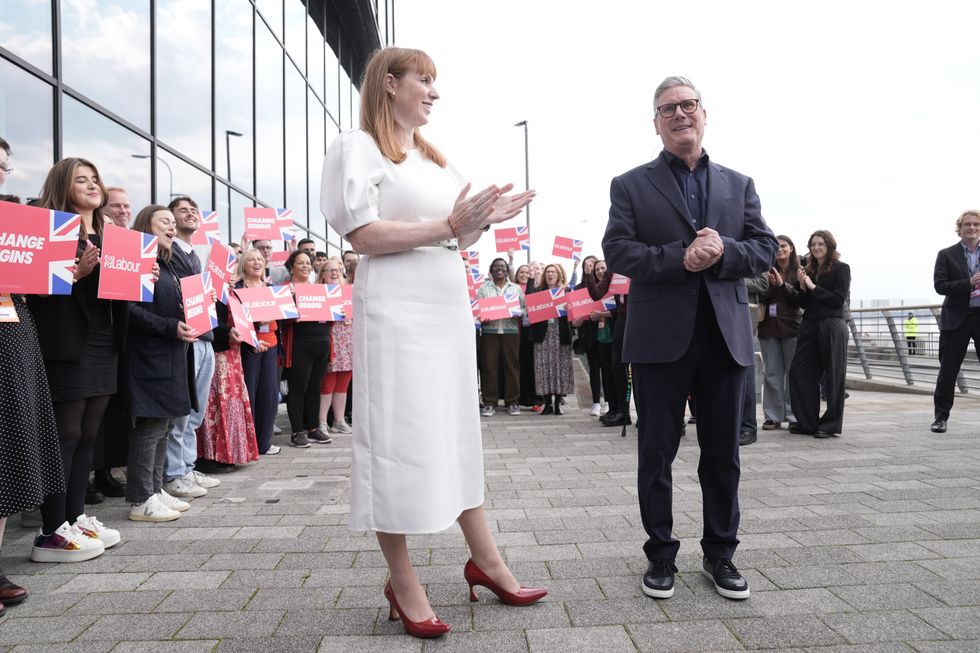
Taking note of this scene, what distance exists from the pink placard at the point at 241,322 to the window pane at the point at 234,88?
5.41 metres

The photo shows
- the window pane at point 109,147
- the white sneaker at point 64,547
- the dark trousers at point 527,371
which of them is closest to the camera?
the white sneaker at point 64,547

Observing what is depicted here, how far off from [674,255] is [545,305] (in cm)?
690

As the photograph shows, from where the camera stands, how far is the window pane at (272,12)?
41.7 feet

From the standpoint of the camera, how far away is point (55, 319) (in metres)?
3.47

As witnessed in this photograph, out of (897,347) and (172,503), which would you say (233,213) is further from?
(897,347)

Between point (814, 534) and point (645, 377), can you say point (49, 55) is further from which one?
point (814, 534)

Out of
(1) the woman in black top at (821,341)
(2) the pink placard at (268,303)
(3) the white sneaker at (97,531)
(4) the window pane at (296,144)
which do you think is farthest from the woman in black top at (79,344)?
(4) the window pane at (296,144)

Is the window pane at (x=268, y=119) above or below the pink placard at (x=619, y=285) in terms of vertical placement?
above

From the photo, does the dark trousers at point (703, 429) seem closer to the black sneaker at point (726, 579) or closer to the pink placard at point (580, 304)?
the black sneaker at point (726, 579)

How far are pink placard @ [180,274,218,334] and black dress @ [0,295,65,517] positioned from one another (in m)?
1.41

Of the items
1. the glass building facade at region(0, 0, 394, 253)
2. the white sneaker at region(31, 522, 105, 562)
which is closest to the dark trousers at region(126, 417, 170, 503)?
the white sneaker at region(31, 522, 105, 562)

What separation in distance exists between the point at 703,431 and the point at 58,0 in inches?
266

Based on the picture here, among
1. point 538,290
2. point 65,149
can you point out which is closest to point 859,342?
point 538,290

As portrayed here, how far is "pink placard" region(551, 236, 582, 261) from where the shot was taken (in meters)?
12.3
